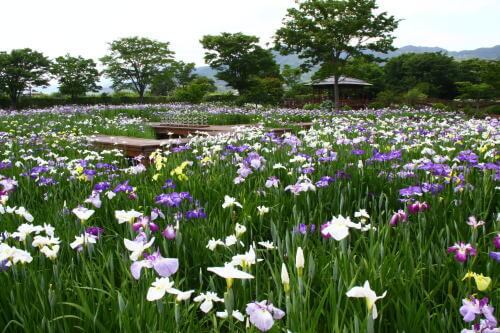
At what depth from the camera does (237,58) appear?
129ft

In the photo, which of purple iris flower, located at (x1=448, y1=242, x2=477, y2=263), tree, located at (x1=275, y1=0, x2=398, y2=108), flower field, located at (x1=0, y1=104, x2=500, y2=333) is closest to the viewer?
flower field, located at (x1=0, y1=104, x2=500, y2=333)

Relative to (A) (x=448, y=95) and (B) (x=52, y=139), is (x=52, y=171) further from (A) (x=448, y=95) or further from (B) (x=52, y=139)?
(A) (x=448, y=95)

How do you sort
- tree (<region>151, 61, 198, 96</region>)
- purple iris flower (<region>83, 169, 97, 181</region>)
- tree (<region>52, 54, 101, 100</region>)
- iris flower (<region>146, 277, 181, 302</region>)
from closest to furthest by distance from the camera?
iris flower (<region>146, 277, 181, 302</region>)
purple iris flower (<region>83, 169, 97, 181</region>)
tree (<region>52, 54, 101, 100</region>)
tree (<region>151, 61, 198, 96</region>)

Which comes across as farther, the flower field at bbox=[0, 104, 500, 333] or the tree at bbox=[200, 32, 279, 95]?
the tree at bbox=[200, 32, 279, 95]

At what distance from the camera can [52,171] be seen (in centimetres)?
402

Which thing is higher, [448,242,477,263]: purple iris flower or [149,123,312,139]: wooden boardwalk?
[149,123,312,139]: wooden boardwalk

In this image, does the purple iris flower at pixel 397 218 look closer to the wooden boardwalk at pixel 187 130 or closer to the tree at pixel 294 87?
the wooden boardwalk at pixel 187 130

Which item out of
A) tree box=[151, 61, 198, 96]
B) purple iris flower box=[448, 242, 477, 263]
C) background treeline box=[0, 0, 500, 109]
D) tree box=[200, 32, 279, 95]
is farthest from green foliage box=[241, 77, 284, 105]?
purple iris flower box=[448, 242, 477, 263]

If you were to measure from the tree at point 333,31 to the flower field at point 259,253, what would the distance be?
71.7 ft

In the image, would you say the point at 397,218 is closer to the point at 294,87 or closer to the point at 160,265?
the point at 160,265

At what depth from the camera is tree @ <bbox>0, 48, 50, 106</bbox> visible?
32375 millimetres

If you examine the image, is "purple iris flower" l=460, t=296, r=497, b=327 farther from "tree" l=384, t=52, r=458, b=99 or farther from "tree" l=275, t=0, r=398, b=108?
"tree" l=384, t=52, r=458, b=99

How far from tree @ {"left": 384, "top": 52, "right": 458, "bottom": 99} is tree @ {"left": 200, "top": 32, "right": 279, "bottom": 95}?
12.9 m

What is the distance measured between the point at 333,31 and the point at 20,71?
23.1 metres
